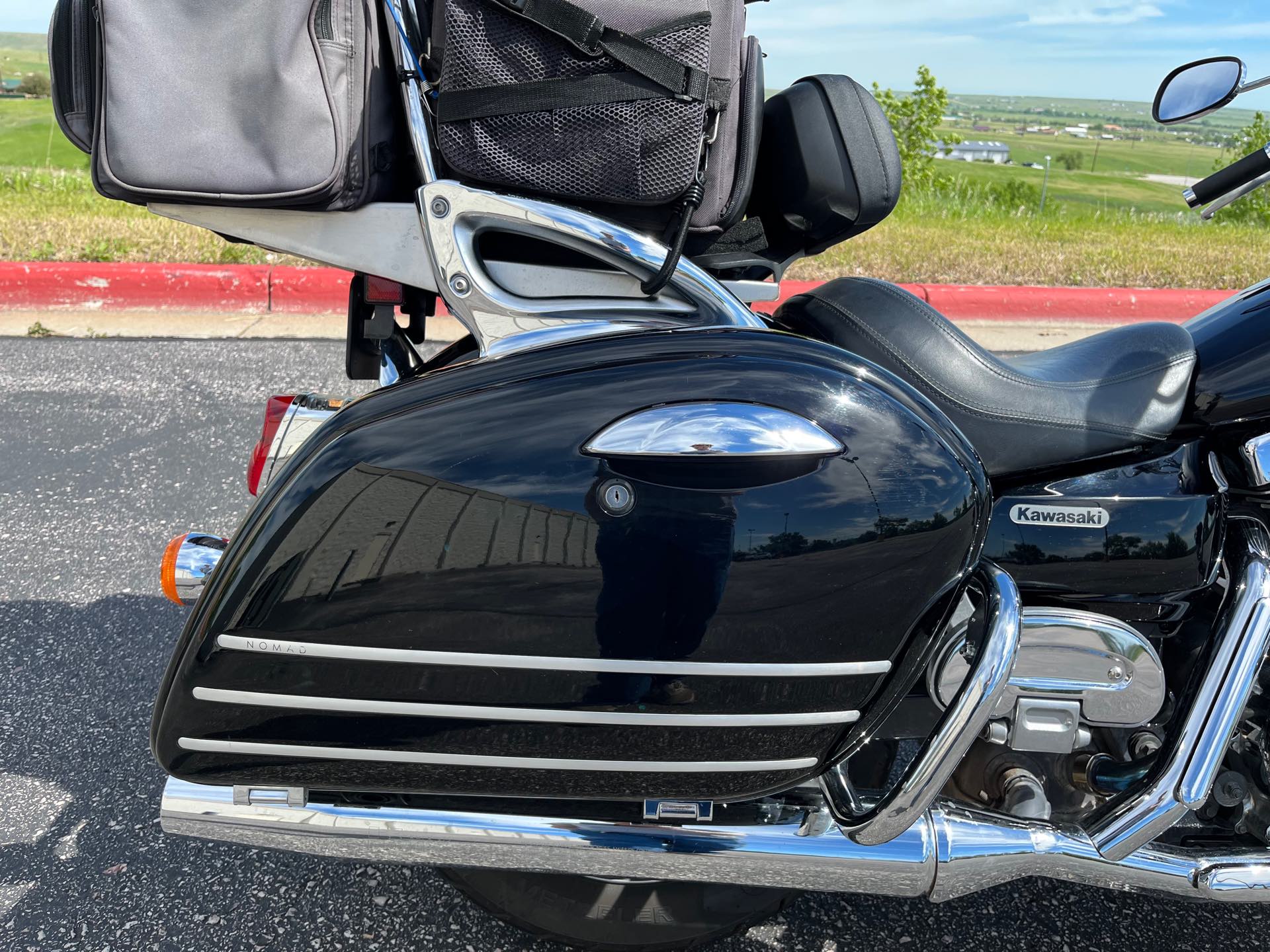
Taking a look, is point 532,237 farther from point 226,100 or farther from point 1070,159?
point 1070,159

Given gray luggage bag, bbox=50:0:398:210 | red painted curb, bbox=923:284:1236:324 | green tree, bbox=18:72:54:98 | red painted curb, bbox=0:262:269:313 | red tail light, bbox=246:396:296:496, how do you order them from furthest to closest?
1. green tree, bbox=18:72:54:98
2. red painted curb, bbox=923:284:1236:324
3. red painted curb, bbox=0:262:269:313
4. red tail light, bbox=246:396:296:496
5. gray luggage bag, bbox=50:0:398:210

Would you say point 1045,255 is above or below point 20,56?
above

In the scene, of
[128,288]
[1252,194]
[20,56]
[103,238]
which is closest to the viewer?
[128,288]

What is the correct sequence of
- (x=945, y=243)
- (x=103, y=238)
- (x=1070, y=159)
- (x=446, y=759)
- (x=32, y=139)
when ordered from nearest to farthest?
1. (x=446, y=759)
2. (x=103, y=238)
3. (x=945, y=243)
4. (x=32, y=139)
5. (x=1070, y=159)

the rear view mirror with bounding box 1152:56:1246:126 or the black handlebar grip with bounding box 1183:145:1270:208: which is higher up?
the rear view mirror with bounding box 1152:56:1246:126

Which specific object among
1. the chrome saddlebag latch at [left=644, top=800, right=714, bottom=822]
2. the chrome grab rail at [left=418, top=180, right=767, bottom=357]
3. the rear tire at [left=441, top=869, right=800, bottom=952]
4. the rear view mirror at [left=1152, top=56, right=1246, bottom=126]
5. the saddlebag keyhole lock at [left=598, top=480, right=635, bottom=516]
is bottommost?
the rear tire at [left=441, top=869, right=800, bottom=952]

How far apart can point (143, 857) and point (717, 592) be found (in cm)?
124

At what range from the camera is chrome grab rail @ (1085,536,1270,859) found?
3.97 feet

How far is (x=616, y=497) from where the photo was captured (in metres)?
1.05

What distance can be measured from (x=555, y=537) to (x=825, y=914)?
3.12ft

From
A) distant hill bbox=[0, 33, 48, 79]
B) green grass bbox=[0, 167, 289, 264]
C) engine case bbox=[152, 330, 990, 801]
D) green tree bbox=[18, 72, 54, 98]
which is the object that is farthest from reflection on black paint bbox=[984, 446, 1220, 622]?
green tree bbox=[18, 72, 54, 98]

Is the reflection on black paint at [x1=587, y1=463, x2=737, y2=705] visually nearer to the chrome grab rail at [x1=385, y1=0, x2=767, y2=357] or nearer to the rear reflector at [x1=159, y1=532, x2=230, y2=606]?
the chrome grab rail at [x1=385, y1=0, x2=767, y2=357]

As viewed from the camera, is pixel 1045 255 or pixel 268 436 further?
pixel 1045 255

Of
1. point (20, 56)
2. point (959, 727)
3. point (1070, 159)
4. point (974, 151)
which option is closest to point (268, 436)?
point (959, 727)
